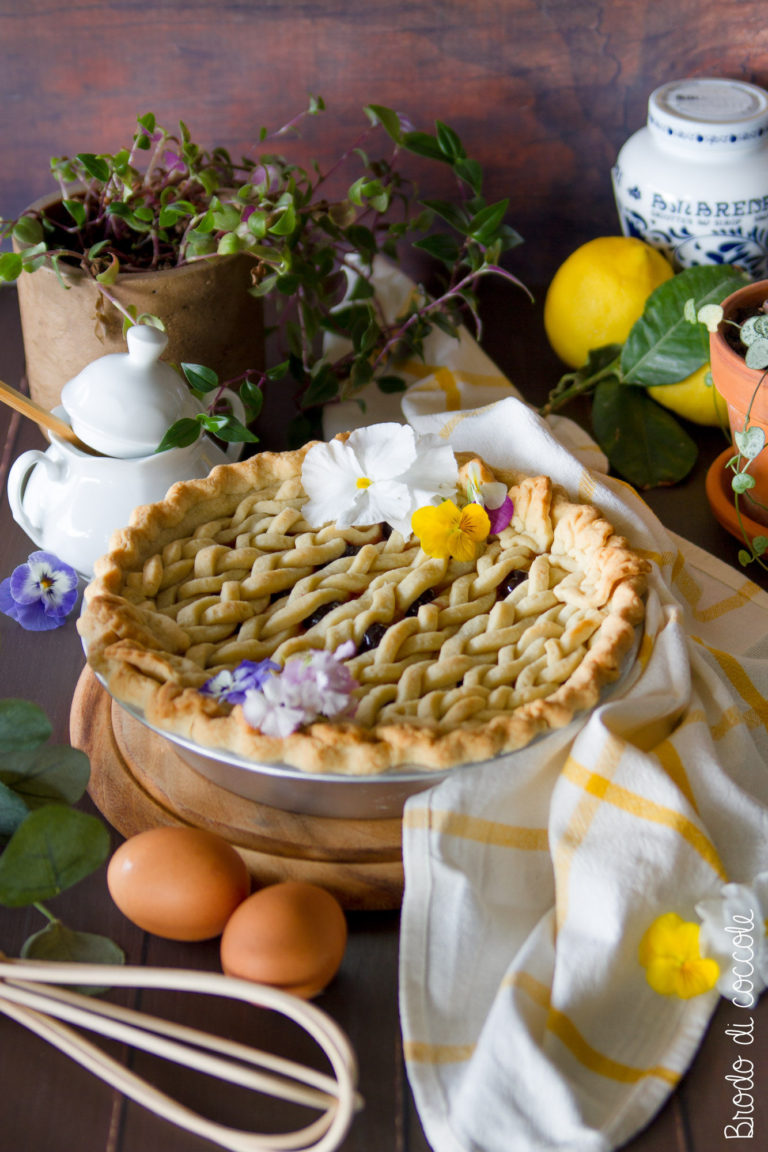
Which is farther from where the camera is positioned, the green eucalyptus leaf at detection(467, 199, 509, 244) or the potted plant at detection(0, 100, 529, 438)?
the green eucalyptus leaf at detection(467, 199, 509, 244)

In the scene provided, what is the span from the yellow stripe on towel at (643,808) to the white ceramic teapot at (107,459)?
1.68 ft

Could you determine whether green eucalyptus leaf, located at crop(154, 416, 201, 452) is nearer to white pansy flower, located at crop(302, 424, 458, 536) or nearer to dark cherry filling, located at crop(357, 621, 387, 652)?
white pansy flower, located at crop(302, 424, 458, 536)

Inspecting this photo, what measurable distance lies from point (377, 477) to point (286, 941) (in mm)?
451

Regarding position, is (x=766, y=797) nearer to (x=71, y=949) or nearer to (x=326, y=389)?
(x=71, y=949)

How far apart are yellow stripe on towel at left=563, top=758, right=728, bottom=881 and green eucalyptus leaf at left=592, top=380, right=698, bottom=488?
0.57m

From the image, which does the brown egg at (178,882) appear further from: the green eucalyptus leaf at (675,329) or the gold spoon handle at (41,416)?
the green eucalyptus leaf at (675,329)

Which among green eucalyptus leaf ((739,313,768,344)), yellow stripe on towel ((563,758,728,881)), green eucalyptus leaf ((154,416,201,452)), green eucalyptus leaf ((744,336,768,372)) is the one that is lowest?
yellow stripe on towel ((563,758,728,881))

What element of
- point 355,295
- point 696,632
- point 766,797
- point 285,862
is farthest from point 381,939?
point 355,295

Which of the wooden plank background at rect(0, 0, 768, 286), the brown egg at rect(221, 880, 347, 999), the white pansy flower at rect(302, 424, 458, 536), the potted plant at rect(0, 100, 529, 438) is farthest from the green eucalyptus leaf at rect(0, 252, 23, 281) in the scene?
the brown egg at rect(221, 880, 347, 999)

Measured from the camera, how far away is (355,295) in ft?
4.53

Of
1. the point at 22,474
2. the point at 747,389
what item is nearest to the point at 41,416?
the point at 22,474

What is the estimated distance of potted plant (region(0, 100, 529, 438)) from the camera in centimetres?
118

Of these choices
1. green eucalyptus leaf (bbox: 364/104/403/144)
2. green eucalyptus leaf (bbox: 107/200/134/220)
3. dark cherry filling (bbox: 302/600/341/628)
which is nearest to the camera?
dark cherry filling (bbox: 302/600/341/628)

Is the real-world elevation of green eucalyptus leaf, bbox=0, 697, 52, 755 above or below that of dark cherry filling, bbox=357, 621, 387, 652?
above
